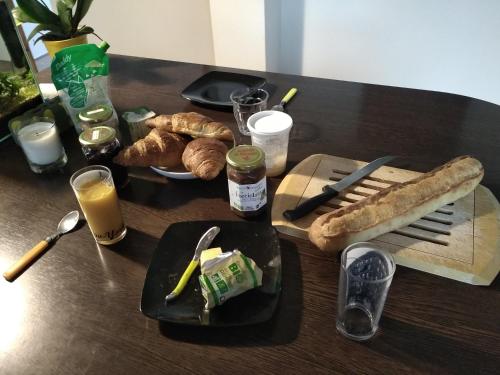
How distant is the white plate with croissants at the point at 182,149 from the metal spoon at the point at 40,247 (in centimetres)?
15

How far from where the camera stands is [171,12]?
2.15 m

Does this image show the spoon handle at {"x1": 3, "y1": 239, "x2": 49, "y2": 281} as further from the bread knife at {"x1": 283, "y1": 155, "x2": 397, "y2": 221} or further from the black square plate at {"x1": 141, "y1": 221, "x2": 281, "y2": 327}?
the bread knife at {"x1": 283, "y1": 155, "x2": 397, "y2": 221}

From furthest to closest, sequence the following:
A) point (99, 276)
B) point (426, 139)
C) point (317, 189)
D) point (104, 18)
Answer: point (104, 18) → point (426, 139) → point (317, 189) → point (99, 276)

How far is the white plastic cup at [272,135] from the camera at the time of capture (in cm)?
79

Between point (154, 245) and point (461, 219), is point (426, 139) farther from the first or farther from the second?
point (154, 245)

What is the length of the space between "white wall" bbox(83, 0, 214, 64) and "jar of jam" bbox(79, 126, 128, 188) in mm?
1505

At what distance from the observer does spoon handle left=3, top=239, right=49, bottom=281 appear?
0.66 m

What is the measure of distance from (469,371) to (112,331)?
0.50m

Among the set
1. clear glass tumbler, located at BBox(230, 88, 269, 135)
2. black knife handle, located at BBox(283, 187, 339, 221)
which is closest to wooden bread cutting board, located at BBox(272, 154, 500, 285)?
black knife handle, located at BBox(283, 187, 339, 221)

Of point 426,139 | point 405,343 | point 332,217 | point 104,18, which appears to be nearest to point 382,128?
point 426,139

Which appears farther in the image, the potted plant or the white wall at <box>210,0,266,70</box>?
the white wall at <box>210,0,266,70</box>

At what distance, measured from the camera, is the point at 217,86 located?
1.23m

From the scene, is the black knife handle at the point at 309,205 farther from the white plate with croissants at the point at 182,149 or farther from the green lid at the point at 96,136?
the green lid at the point at 96,136

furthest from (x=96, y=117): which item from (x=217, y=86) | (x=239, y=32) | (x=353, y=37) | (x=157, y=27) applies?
(x=157, y=27)
